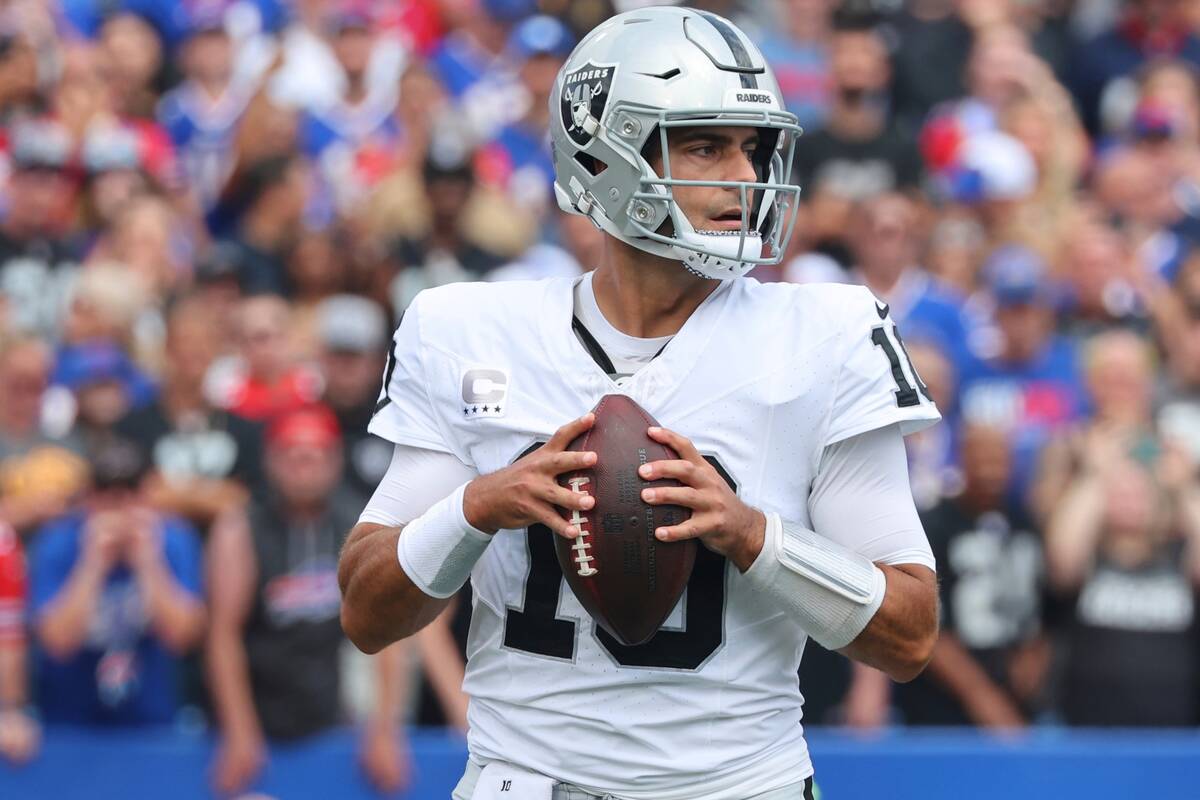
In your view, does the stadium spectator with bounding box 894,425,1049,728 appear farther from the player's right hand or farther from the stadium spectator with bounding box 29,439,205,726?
the player's right hand

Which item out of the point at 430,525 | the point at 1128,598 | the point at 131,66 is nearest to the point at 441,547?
the point at 430,525

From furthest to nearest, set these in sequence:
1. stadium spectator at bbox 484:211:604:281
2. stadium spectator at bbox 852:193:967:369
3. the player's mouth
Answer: stadium spectator at bbox 852:193:967:369
stadium spectator at bbox 484:211:604:281
the player's mouth

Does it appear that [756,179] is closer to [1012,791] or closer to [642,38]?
[642,38]

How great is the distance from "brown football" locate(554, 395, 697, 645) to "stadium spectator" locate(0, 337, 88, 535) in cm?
339

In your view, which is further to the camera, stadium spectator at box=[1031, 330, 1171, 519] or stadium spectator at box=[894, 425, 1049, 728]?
stadium spectator at box=[1031, 330, 1171, 519]

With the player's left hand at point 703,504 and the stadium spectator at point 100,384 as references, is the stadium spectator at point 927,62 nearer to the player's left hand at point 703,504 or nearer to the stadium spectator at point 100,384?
the stadium spectator at point 100,384

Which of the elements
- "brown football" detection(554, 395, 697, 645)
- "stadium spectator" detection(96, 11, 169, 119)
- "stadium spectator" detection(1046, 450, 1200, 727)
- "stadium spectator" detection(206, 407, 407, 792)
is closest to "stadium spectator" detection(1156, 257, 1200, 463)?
"stadium spectator" detection(1046, 450, 1200, 727)

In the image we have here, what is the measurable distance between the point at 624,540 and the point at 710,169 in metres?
0.66

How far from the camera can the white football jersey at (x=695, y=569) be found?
281 centimetres

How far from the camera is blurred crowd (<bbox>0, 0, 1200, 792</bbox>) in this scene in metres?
5.50

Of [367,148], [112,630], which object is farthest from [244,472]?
[367,148]

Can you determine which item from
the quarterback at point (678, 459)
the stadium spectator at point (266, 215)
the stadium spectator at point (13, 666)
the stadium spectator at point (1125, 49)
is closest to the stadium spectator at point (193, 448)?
the stadium spectator at point (13, 666)

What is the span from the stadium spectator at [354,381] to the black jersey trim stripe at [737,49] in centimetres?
302

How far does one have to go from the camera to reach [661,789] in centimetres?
279
